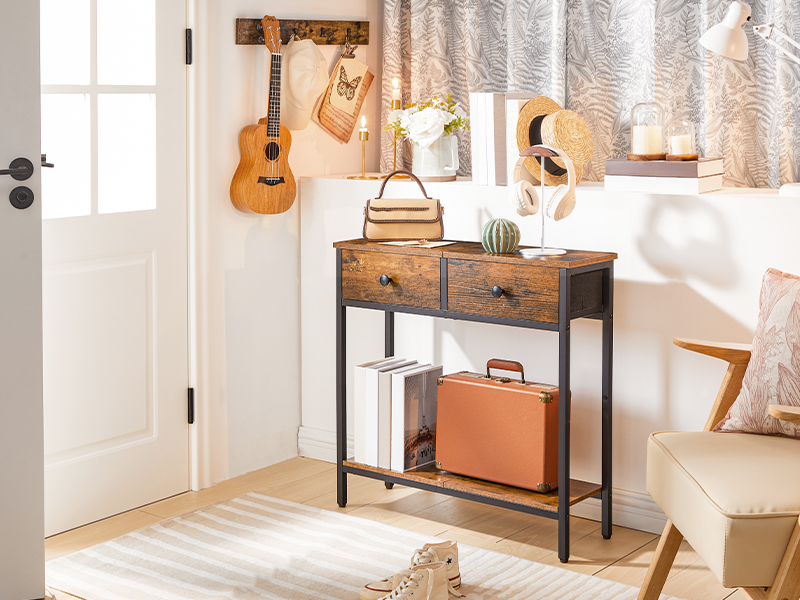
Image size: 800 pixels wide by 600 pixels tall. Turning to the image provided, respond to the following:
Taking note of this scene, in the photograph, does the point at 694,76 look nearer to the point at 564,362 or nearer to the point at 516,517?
the point at 564,362

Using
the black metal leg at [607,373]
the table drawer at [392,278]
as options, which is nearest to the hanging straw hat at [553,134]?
the black metal leg at [607,373]

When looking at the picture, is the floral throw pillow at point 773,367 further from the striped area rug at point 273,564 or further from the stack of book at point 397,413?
the stack of book at point 397,413

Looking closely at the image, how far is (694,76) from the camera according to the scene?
291 cm

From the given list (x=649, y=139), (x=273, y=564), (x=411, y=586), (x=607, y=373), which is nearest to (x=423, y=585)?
(x=411, y=586)

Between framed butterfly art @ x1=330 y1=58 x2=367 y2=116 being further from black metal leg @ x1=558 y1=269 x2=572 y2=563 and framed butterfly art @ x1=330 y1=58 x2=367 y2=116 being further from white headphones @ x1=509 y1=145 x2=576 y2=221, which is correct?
black metal leg @ x1=558 y1=269 x2=572 y2=563

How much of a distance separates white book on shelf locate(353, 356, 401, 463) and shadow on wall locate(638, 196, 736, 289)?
86cm

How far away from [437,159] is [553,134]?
470 millimetres

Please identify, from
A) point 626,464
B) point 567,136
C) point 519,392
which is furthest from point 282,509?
point 567,136

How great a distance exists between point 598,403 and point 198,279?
1279mm

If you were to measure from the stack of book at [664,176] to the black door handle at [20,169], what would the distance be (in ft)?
4.99

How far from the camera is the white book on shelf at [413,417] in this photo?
287 centimetres

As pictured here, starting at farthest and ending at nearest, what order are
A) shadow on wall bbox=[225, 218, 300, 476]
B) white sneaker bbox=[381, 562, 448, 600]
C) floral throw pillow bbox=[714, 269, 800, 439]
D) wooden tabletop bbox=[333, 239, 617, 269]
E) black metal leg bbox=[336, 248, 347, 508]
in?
shadow on wall bbox=[225, 218, 300, 476], black metal leg bbox=[336, 248, 347, 508], wooden tabletop bbox=[333, 239, 617, 269], white sneaker bbox=[381, 562, 448, 600], floral throw pillow bbox=[714, 269, 800, 439]

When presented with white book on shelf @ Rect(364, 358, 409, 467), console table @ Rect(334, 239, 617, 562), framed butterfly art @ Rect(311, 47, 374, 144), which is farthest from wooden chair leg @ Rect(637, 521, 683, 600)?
framed butterfly art @ Rect(311, 47, 374, 144)

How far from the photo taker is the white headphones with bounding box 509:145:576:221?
2.60 m
